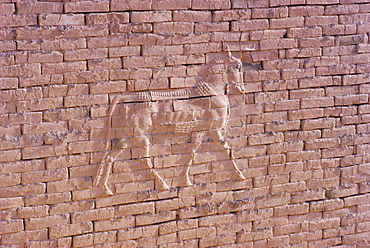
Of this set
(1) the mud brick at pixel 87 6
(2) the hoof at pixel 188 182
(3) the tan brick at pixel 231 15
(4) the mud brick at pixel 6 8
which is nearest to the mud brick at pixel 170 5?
(3) the tan brick at pixel 231 15

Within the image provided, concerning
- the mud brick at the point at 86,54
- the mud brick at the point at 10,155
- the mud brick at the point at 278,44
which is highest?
the mud brick at the point at 278,44

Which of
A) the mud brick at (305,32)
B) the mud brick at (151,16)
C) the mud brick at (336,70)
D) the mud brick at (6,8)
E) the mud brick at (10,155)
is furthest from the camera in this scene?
the mud brick at (336,70)

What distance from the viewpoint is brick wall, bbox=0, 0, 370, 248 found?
9.40ft

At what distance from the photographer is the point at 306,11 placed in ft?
10.8

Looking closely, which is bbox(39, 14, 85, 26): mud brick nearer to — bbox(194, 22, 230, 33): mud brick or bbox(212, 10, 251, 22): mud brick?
bbox(194, 22, 230, 33): mud brick

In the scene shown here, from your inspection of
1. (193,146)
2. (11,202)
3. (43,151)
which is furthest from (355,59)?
(11,202)

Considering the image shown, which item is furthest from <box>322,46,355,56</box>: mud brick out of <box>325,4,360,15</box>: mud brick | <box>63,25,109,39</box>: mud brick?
<box>63,25,109,39</box>: mud brick

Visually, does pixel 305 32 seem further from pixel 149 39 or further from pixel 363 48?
pixel 149 39

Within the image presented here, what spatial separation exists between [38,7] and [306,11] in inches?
78.7

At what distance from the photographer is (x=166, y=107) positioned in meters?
3.09

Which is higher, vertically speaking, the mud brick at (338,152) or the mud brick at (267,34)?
the mud brick at (267,34)

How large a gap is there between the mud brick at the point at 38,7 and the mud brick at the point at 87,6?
0.05 meters

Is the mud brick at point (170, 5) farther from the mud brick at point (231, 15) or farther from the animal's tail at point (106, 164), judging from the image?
the animal's tail at point (106, 164)

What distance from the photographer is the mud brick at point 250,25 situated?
316cm
